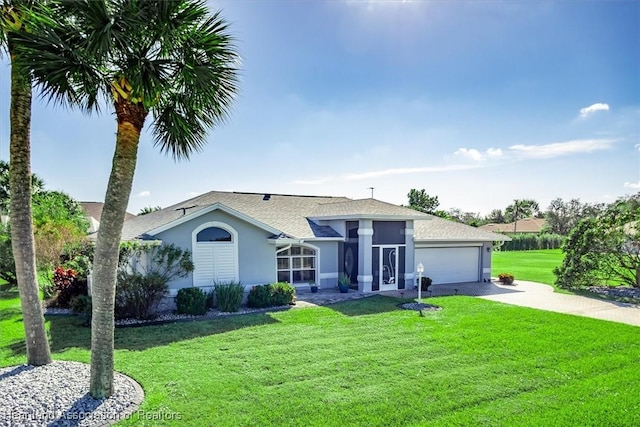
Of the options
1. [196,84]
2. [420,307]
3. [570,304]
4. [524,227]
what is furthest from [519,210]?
[196,84]

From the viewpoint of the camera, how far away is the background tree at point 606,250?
20109 millimetres

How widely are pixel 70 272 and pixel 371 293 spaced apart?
1375 centimetres

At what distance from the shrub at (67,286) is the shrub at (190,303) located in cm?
494

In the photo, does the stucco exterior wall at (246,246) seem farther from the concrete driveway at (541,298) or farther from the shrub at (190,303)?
the concrete driveway at (541,298)

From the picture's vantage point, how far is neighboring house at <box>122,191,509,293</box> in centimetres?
1522

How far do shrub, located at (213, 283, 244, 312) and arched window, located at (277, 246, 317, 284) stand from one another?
4.84m

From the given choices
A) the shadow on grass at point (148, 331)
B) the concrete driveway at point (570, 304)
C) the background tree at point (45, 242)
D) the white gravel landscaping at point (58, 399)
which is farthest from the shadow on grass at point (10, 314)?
the concrete driveway at point (570, 304)

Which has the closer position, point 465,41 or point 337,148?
point 465,41

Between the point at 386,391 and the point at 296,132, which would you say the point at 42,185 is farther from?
the point at 386,391

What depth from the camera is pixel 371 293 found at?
1884 cm

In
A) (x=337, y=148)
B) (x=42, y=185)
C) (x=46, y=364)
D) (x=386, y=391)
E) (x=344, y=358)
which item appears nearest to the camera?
(x=386, y=391)

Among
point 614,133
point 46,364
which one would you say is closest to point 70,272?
point 46,364

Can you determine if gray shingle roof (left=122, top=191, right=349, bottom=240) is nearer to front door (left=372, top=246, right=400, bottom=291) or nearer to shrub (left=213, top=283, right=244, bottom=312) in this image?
front door (left=372, top=246, right=400, bottom=291)

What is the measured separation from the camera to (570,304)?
54.3 ft
